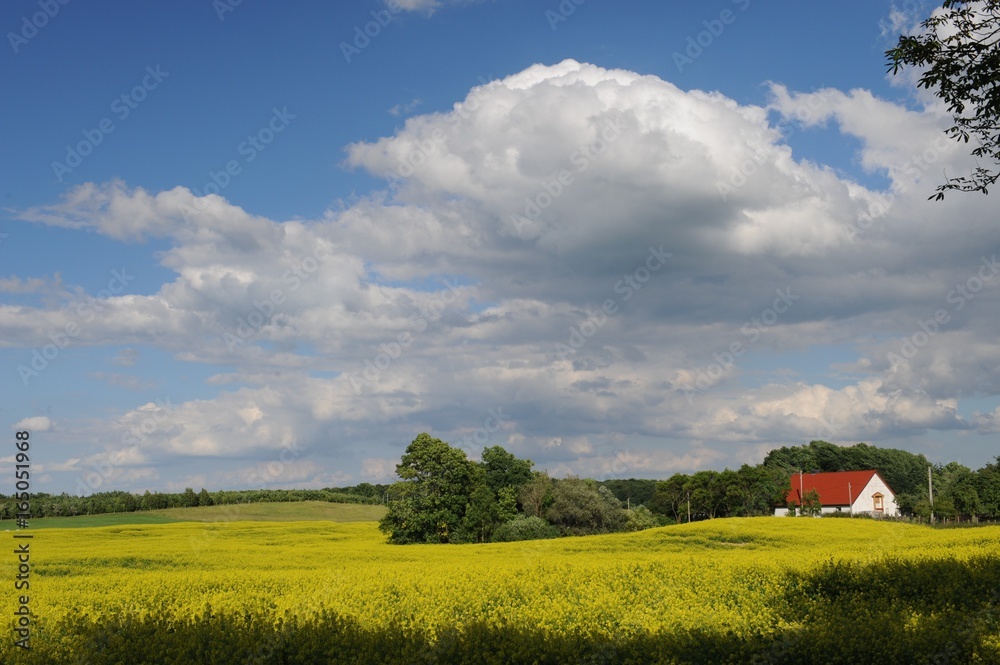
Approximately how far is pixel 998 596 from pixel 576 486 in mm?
55582

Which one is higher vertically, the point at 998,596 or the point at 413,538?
the point at 998,596

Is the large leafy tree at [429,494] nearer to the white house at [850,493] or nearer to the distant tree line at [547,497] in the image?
the distant tree line at [547,497]

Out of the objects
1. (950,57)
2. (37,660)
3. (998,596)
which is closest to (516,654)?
(37,660)

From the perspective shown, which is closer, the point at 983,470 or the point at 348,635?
the point at 348,635

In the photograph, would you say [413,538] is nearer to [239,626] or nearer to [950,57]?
[239,626]

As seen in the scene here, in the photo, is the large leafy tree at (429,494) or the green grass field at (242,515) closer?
the large leafy tree at (429,494)

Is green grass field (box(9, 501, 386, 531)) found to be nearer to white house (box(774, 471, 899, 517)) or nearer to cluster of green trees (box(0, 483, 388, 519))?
cluster of green trees (box(0, 483, 388, 519))

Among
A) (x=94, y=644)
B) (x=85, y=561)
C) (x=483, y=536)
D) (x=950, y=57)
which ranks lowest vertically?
(x=483, y=536)

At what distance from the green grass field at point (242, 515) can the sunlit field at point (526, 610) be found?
215ft

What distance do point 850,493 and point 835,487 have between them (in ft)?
15.0

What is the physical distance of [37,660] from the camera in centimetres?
1098

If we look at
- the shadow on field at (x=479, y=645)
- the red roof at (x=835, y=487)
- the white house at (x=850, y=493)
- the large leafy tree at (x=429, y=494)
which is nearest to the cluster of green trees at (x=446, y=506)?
the large leafy tree at (x=429, y=494)

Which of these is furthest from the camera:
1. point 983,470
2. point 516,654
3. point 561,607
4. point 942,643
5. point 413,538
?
point 983,470

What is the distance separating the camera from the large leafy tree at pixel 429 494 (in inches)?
2215
